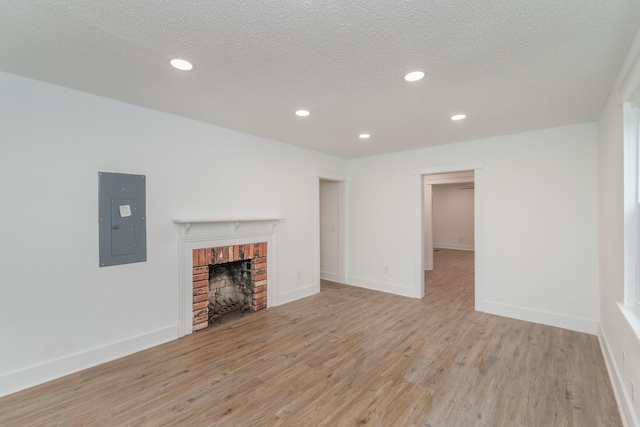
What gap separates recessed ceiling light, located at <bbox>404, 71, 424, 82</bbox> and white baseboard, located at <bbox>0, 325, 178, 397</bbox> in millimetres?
3391

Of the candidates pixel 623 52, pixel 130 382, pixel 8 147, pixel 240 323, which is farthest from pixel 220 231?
pixel 623 52

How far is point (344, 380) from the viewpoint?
2.40 m

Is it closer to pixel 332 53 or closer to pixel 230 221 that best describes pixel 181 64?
pixel 332 53

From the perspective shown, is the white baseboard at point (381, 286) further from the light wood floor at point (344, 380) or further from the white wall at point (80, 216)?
the white wall at point (80, 216)

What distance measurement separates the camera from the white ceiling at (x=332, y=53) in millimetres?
1484

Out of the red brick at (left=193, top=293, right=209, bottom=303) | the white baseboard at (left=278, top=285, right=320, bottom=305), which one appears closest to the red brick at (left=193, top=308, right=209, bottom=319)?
the red brick at (left=193, top=293, right=209, bottom=303)

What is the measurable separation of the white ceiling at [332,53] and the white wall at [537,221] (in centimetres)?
65

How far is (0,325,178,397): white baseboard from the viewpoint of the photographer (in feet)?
7.37

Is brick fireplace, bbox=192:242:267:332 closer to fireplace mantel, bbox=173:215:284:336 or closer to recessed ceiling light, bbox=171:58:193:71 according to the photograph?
fireplace mantel, bbox=173:215:284:336

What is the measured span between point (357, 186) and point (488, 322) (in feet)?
9.81

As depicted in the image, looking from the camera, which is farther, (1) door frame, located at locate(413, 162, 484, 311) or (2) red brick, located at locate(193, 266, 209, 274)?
(1) door frame, located at locate(413, 162, 484, 311)

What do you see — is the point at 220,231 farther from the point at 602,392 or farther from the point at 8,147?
the point at 602,392

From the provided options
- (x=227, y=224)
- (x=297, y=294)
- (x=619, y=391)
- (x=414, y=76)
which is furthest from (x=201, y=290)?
(x=619, y=391)

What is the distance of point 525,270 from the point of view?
146 inches
